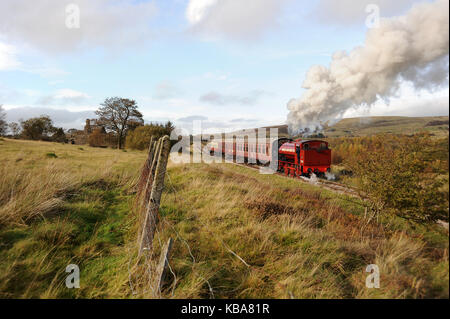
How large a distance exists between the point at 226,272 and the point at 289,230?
1866mm

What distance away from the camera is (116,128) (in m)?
32.2

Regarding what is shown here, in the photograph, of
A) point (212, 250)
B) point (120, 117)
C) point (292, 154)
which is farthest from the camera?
point (120, 117)

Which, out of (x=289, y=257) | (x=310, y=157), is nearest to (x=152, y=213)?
(x=289, y=257)

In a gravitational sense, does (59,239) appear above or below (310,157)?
below

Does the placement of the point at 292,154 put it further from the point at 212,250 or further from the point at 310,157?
the point at 212,250

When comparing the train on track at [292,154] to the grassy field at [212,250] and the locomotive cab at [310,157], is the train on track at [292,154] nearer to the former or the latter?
the locomotive cab at [310,157]

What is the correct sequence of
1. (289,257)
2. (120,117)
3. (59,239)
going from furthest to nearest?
(120,117) → (59,239) → (289,257)

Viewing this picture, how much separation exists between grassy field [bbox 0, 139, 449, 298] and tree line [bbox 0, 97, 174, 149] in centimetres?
2356

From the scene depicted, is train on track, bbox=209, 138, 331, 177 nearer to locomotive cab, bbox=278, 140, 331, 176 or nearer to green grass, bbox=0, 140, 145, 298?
locomotive cab, bbox=278, 140, 331, 176

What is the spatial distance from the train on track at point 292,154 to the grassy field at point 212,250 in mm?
7551

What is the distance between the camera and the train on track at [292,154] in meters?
13.3

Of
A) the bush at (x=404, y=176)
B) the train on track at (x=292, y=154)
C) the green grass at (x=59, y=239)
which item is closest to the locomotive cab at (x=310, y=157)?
the train on track at (x=292, y=154)

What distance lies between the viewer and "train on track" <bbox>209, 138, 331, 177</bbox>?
13.3 meters

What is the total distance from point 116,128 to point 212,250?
34.1 meters
